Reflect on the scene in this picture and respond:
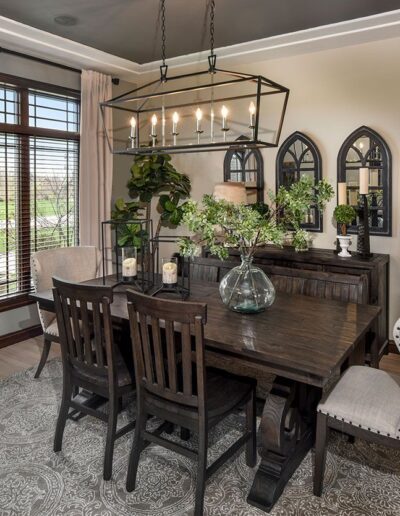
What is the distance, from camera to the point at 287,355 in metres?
1.96

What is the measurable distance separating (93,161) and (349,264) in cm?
284

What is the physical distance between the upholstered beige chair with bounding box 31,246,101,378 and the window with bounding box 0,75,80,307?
862 mm

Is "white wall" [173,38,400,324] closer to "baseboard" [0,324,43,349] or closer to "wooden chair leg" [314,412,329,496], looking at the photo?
"wooden chair leg" [314,412,329,496]

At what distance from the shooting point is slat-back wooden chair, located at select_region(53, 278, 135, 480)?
226cm

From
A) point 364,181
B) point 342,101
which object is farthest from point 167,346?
point 342,101

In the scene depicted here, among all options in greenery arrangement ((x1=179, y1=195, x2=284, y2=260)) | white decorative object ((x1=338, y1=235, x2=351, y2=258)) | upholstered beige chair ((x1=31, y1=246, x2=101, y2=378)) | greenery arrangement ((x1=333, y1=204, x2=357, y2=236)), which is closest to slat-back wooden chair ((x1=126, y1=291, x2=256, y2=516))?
greenery arrangement ((x1=179, y1=195, x2=284, y2=260))

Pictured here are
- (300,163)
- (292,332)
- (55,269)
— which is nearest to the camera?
(292,332)

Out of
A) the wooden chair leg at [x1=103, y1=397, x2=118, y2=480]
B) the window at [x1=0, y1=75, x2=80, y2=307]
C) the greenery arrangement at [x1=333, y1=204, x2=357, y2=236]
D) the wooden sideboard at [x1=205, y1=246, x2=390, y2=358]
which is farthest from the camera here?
the window at [x1=0, y1=75, x2=80, y2=307]

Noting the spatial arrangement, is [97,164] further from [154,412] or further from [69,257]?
[154,412]

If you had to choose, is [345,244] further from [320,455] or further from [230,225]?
[320,455]

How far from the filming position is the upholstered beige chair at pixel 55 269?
136 inches

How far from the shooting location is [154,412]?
219cm

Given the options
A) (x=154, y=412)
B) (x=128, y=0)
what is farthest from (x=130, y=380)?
(x=128, y=0)

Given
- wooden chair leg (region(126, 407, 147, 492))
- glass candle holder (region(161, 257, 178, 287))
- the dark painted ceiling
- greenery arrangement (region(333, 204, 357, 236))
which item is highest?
the dark painted ceiling
